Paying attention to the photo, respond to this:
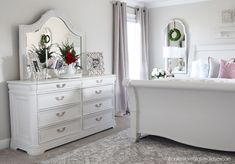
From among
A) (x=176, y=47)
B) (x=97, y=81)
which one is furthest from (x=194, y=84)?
(x=176, y=47)

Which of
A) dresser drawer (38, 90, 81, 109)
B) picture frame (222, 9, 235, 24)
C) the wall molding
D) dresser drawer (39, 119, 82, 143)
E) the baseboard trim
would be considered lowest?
the baseboard trim

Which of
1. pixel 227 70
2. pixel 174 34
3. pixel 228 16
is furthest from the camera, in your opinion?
pixel 174 34

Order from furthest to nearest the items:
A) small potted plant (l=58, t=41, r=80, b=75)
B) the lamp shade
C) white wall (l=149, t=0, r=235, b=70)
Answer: the lamp shade
white wall (l=149, t=0, r=235, b=70)
small potted plant (l=58, t=41, r=80, b=75)

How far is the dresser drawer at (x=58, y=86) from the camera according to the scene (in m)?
3.39

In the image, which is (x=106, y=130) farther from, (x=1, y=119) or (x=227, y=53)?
(x=227, y=53)

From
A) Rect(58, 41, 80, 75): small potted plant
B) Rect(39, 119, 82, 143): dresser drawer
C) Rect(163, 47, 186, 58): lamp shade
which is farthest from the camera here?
Rect(163, 47, 186, 58): lamp shade

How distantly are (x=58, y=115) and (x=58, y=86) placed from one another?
1.28 ft

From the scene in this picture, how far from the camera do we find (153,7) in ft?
A: 21.0

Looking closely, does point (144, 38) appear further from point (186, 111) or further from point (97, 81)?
point (186, 111)

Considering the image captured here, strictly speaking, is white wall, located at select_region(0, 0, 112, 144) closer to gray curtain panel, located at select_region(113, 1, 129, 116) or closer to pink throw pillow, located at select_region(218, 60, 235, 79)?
gray curtain panel, located at select_region(113, 1, 129, 116)

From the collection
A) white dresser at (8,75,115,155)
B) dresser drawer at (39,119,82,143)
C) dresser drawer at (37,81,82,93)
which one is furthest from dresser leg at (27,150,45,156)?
dresser drawer at (37,81,82,93)

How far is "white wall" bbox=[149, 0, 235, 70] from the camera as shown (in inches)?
219

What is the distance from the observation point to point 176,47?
6.00 meters

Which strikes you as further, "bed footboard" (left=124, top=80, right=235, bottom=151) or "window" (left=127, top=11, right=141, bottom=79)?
"window" (left=127, top=11, right=141, bottom=79)
